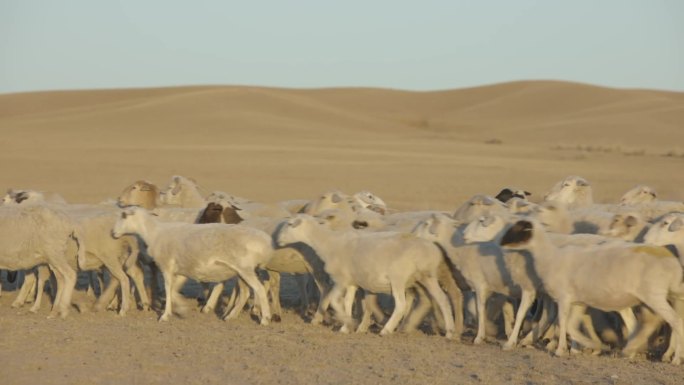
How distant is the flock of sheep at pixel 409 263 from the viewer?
36.5 ft

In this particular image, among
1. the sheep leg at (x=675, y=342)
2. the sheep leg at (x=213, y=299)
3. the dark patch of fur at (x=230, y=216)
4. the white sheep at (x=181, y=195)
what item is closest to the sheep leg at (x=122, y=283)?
the sheep leg at (x=213, y=299)

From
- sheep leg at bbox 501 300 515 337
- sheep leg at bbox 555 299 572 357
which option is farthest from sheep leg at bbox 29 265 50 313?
sheep leg at bbox 555 299 572 357

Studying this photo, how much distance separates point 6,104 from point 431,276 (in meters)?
110

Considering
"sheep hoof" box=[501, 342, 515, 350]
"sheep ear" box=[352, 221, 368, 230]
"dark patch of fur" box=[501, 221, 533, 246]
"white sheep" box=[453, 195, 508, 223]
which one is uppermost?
"dark patch of fur" box=[501, 221, 533, 246]

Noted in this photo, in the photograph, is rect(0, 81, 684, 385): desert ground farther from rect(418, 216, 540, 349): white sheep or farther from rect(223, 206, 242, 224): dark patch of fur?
rect(223, 206, 242, 224): dark patch of fur

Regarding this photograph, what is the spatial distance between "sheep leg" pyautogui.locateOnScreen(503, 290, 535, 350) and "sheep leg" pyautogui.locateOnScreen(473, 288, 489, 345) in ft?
1.17

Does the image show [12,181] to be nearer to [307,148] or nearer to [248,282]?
[307,148]

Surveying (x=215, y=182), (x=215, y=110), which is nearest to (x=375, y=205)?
(x=215, y=182)

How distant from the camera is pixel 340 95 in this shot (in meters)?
134

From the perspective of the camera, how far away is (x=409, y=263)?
1223cm

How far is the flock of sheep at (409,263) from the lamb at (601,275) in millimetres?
13

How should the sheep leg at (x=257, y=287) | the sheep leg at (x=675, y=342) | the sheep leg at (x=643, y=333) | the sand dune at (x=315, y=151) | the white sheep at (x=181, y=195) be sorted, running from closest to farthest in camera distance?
the sheep leg at (x=675, y=342) → the sheep leg at (x=643, y=333) → the sheep leg at (x=257, y=287) → the white sheep at (x=181, y=195) → the sand dune at (x=315, y=151)

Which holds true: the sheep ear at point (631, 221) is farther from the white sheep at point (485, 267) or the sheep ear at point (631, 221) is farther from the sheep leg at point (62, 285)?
the sheep leg at point (62, 285)

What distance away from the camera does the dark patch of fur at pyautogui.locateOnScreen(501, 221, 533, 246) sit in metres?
11.6
